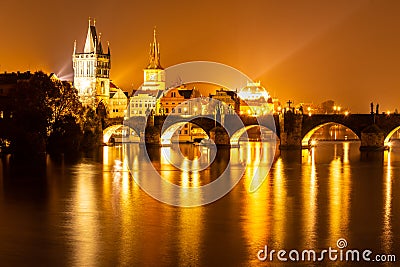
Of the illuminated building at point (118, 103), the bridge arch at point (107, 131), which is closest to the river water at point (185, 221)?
the bridge arch at point (107, 131)

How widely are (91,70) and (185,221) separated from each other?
91.3 m

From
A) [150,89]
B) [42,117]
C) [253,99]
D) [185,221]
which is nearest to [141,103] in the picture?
[150,89]

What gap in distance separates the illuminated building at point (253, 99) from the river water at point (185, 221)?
92090 millimetres

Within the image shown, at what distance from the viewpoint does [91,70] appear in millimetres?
115875

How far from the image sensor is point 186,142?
9756 cm

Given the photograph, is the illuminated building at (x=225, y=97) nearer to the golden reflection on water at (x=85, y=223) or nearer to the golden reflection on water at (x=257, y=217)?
the golden reflection on water at (x=257, y=217)

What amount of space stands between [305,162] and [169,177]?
644 inches

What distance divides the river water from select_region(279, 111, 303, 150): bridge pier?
31373mm

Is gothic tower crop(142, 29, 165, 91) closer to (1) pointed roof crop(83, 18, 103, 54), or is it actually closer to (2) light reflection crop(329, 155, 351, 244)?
(1) pointed roof crop(83, 18, 103, 54)

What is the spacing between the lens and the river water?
71.5 feet

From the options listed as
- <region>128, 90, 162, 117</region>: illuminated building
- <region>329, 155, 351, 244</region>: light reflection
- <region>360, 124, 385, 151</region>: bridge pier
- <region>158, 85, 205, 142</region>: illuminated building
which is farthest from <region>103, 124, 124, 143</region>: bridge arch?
<region>329, 155, 351, 244</region>: light reflection

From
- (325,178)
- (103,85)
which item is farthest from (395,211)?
(103,85)

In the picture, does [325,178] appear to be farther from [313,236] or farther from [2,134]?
[2,134]

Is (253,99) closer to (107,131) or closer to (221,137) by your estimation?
(107,131)
